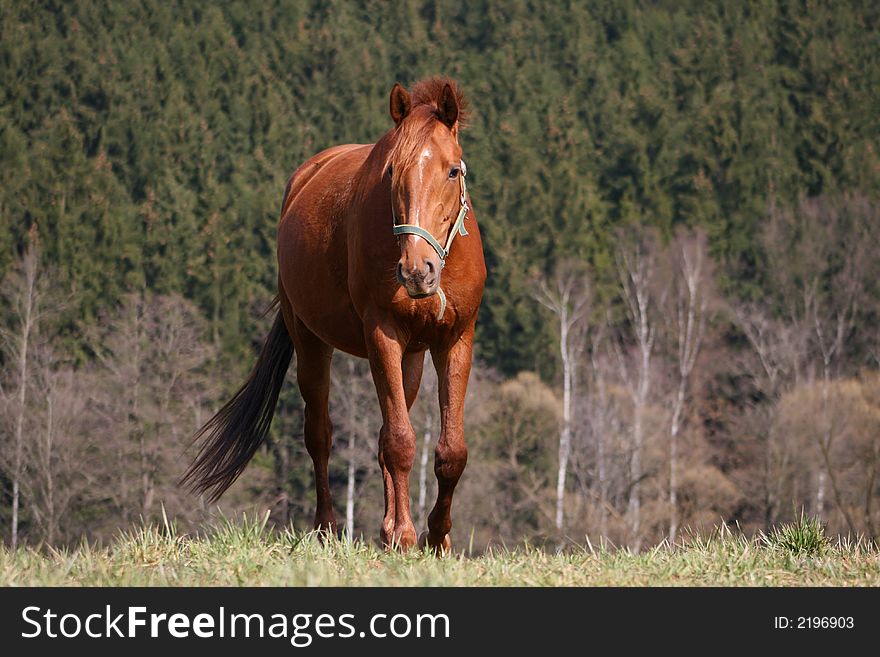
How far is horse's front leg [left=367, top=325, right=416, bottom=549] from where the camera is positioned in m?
6.54

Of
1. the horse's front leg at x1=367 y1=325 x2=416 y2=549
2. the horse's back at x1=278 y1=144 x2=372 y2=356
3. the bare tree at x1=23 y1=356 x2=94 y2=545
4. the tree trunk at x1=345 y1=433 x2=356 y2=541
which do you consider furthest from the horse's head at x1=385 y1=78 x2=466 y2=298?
the tree trunk at x1=345 y1=433 x2=356 y2=541

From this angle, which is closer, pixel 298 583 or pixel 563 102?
pixel 298 583

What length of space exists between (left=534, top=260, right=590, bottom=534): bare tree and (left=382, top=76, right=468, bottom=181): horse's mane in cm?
3969

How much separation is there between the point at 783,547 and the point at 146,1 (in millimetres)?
59797

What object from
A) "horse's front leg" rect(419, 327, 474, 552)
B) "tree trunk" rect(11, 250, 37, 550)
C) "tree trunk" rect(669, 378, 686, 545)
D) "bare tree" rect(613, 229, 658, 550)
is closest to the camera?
"horse's front leg" rect(419, 327, 474, 552)

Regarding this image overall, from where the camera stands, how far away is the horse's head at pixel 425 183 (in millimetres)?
5984

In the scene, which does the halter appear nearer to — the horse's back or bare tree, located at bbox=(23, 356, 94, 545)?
the horse's back

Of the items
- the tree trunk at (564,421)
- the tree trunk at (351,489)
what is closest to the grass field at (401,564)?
the tree trunk at (351,489)

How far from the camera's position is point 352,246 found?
273 inches

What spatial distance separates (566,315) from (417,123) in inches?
1775

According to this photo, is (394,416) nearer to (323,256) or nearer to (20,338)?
(323,256)

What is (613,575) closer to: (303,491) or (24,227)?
(303,491)

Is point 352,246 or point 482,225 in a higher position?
point 482,225

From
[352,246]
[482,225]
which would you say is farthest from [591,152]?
[352,246]
